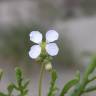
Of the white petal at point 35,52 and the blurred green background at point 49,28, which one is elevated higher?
A: the white petal at point 35,52

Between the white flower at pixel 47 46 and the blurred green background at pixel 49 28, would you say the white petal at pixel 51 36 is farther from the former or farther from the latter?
the blurred green background at pixel 49 28

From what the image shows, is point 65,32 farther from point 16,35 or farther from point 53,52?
point 53,52

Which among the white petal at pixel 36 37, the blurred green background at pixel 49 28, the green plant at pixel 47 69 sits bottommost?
the blurred green background at pixel 49 28

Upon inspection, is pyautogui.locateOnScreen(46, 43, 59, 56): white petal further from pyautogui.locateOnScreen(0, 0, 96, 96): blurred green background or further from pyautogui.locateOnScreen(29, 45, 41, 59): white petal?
pyautogui.locateOnScreen(0, 0, 96, 96): blurred green background

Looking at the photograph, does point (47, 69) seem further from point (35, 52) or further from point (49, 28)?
point (49, 28)

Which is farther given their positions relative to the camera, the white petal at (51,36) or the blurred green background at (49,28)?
the blurred green background at (49,28)

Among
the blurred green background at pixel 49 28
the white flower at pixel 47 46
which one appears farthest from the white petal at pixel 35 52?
the blurred green background at pixel 49 28

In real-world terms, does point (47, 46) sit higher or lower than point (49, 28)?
higher

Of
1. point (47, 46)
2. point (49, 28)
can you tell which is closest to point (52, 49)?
point (47, 46)

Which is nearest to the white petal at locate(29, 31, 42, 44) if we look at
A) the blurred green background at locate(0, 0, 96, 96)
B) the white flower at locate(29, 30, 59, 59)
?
the white flower at locate(29, 30, 59, 59)
